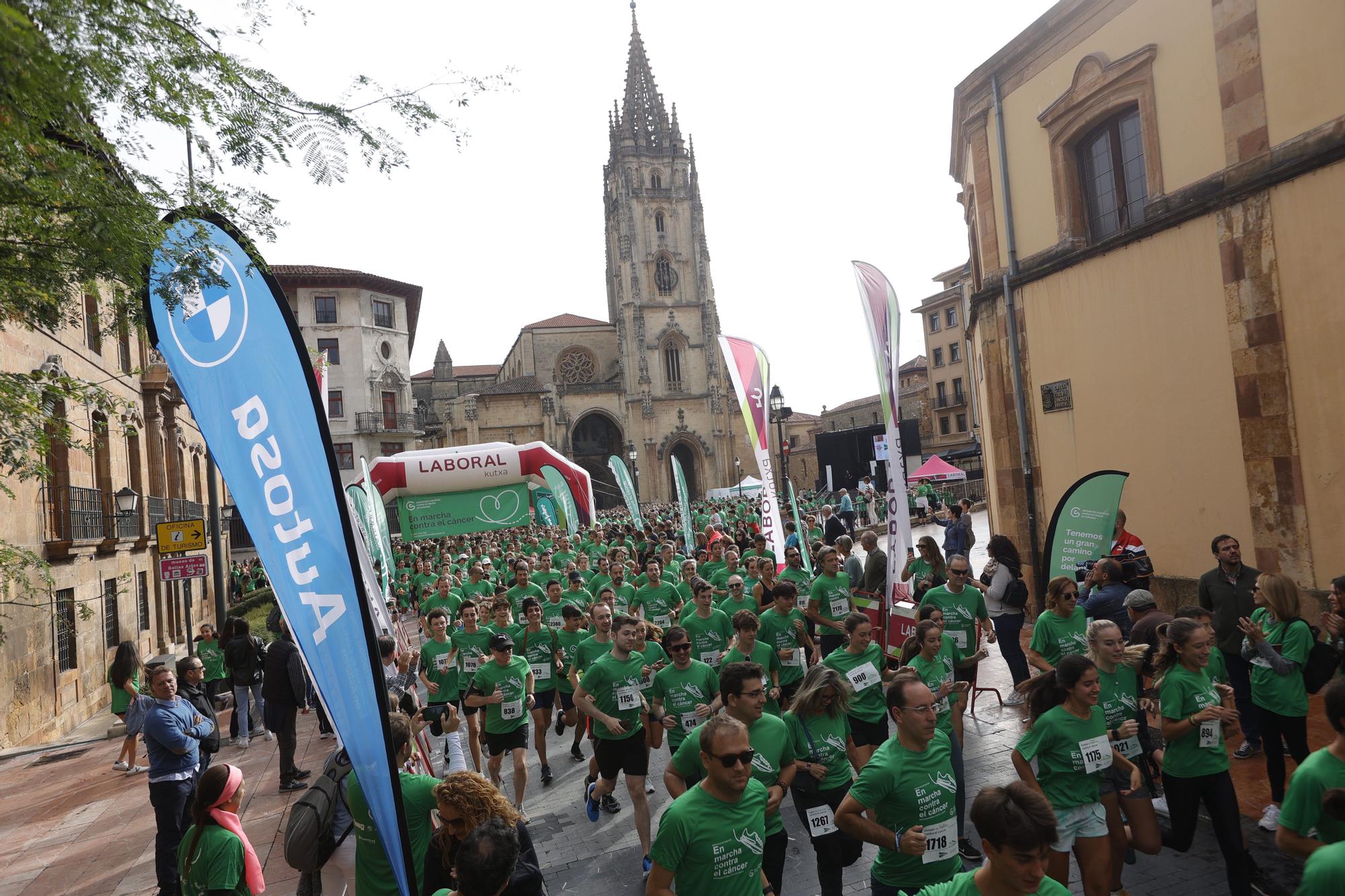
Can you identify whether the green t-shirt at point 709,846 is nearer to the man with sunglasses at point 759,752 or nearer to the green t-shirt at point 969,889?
the man with sunglasses at point 759,752

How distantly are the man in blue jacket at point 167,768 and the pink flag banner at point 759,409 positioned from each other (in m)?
7.07

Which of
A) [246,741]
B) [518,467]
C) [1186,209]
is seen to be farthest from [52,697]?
[1186,209]

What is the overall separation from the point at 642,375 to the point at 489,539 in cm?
3904

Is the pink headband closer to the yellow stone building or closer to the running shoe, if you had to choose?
the running shoe

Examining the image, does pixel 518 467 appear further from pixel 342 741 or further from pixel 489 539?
pixel 342 741

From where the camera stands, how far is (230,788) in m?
3.98

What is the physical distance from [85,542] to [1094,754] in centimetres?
1613

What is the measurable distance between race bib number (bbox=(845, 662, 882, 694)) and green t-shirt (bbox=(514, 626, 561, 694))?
3747 mm

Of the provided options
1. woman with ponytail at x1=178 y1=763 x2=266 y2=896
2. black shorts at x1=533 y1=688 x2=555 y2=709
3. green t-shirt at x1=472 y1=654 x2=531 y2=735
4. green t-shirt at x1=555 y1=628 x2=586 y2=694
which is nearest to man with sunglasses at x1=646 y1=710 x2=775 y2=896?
woman with ponytail at x1=178 y1=763 x2=266 y2=896

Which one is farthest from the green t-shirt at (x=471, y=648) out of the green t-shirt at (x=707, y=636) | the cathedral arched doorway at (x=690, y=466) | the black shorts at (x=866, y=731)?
the cathedral arched doorway at (x=690, y=466)

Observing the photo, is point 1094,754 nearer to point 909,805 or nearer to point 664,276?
point 909,805

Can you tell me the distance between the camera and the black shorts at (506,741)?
24.2ft

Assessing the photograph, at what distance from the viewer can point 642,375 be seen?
69500mm

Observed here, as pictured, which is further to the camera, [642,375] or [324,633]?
[642,375]
